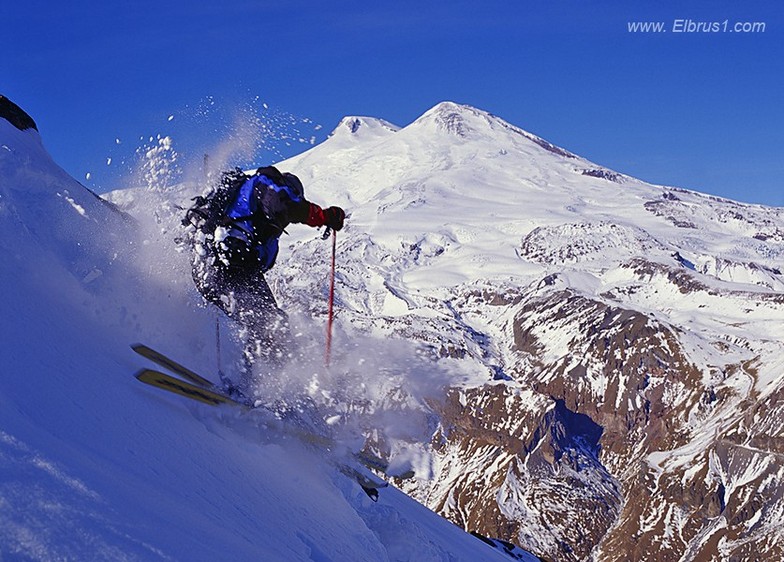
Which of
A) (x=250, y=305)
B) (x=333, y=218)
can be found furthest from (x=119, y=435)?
(x=250, y=305)

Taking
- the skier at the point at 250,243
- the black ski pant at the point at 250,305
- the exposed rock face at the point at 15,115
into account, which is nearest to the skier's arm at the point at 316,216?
the skier at the point at 250,243

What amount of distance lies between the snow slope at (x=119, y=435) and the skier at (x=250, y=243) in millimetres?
768

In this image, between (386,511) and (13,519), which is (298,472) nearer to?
(386,511)

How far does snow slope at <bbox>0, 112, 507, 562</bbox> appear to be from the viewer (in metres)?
6.88

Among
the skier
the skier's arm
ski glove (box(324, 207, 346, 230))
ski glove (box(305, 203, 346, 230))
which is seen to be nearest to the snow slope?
the skier

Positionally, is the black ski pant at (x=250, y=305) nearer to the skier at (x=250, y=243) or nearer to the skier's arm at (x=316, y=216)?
the skier at (x=250, y=243)

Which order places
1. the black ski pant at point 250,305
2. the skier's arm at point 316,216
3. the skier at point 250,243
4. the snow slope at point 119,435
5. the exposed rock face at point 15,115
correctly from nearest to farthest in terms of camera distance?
1. the snow slope at point 119,435
2. the skier's arm at point 316,216
3. the skier at point 250,243
4. the black ski pant at point 250,305
5. the exposed rock face at point 15,115

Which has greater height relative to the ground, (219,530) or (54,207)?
(54,207)

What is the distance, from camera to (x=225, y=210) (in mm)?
17234

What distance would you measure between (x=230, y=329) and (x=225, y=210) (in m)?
2.74

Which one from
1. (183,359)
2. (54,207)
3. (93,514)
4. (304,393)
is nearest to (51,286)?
(183,359)

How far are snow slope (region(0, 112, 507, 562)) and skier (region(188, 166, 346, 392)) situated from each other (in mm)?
768

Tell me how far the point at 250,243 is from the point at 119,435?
783cm

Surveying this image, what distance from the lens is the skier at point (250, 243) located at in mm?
16641
